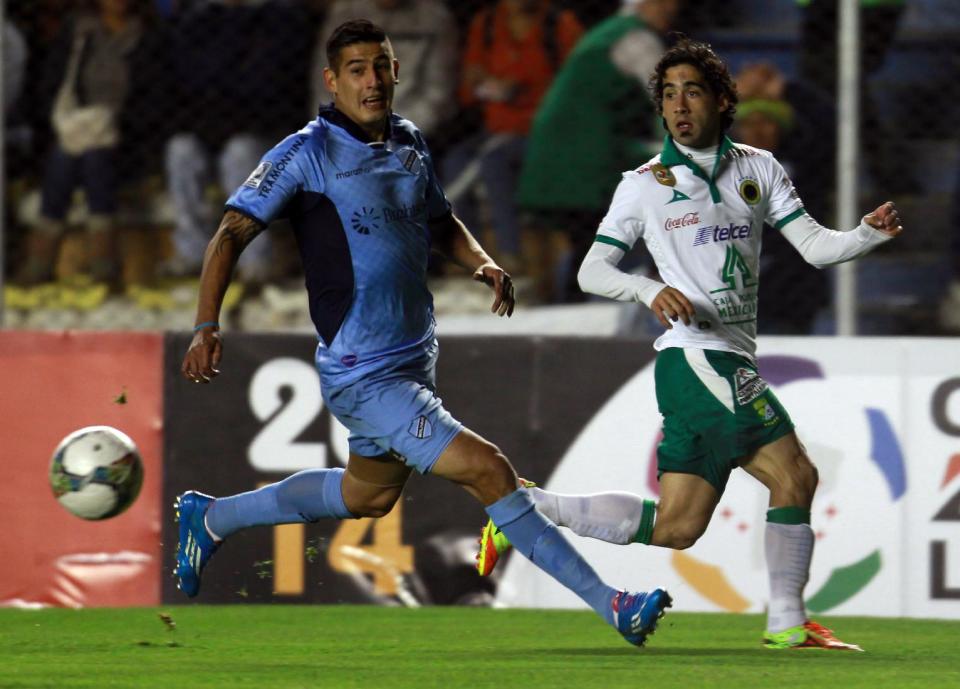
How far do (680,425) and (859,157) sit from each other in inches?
103

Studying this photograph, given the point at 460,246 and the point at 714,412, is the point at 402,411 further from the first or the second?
the point at 714,412

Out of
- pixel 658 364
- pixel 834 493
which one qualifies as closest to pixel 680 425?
pixel 658 364

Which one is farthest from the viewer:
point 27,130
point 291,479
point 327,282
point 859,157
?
point 27,130

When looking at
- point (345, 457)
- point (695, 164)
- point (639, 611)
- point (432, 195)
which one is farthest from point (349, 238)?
point (345, 457)

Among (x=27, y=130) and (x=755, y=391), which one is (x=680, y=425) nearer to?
(x=755, y=391)

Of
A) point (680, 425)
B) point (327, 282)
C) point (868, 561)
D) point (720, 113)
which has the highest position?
point (720, 113)

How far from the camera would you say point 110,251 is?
9.09 meters

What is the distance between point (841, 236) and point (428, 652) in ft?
6.03

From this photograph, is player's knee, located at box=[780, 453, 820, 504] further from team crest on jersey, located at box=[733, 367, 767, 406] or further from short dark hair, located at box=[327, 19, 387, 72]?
short dark hair, located at box=[327, 19, 387, 72]

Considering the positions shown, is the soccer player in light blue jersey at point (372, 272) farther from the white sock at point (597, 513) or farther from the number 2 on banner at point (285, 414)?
the number 2 on banner at point (285, 414)

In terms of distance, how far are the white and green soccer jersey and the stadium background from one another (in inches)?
69.4

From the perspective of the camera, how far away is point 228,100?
29.4 ft

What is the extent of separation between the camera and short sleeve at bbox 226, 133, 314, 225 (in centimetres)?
575

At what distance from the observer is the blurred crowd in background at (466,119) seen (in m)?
8.58
